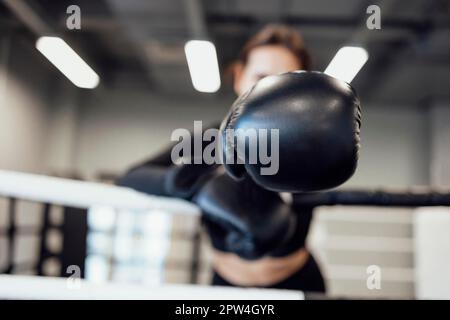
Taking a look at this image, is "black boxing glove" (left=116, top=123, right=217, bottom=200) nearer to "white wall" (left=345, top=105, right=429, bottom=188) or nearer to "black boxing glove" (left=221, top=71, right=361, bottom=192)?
"black boxing glove" (left=221, top=71, right=361, bottom=192)

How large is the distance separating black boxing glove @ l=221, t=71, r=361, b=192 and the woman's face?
40 cm

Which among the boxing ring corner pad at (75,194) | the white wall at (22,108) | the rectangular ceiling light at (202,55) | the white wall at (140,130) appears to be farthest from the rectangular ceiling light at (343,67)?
the white wall at (140,130)

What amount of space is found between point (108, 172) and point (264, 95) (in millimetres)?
3578

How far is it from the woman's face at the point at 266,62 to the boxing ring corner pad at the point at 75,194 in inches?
9.1

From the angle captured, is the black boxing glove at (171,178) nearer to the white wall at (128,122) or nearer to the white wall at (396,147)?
the white wall at (128,122)

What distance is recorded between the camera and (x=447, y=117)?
3523 millimetres

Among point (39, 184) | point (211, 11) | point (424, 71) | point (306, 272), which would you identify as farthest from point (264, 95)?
point (424, 71)

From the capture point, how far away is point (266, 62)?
67 cm

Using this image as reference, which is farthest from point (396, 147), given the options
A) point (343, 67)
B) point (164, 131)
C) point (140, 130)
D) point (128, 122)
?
point (343, 67)

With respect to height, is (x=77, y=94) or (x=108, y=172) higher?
(x=77, y=94)

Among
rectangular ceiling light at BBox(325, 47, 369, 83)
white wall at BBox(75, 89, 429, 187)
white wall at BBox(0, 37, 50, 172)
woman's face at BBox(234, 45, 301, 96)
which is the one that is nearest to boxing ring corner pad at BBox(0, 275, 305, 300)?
rectangular ceiling light at BBox(325, 47, 369, 83)

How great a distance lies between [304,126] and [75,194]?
1.28 feet

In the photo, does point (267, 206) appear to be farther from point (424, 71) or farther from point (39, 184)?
point (424, 71)

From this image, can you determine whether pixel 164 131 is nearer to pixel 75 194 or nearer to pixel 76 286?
pixel 75 194
